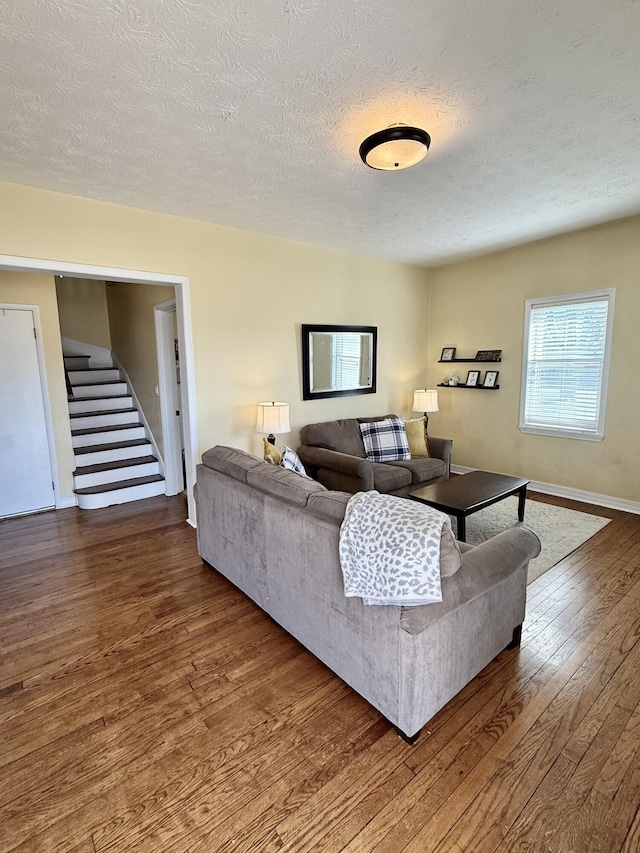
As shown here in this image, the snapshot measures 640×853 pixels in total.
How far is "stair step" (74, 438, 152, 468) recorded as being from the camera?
4.85 meters

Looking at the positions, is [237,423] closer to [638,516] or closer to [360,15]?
[360,15]

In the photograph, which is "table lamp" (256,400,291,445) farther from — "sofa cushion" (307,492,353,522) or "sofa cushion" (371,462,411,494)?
"sofa cushion" (307,492,353,522)

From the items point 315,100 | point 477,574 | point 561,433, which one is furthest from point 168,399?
point 561,433

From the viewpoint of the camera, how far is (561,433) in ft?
14.7

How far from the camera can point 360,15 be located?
145 centimetres

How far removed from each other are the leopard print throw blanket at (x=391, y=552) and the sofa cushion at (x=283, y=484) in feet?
1.30

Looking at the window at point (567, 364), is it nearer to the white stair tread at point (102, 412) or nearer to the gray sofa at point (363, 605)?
the gray sofa at point (363, 605)

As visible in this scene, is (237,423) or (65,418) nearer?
(237,423)

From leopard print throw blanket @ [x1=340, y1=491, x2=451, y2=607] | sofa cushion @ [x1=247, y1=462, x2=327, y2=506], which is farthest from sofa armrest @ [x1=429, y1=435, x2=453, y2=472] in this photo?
leopard print throw blanket @ [x1=340, y1=491, x2=451, y2=607]

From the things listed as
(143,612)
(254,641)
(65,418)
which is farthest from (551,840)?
(65,418)

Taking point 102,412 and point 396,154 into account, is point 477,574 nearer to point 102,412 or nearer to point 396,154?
point 396,154

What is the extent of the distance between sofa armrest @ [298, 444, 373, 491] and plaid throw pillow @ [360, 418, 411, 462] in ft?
1.44

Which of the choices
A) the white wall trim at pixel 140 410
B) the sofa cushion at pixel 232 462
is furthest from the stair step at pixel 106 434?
the sofa cushion at pixel 232 462

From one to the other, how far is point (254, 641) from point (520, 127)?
316cm
